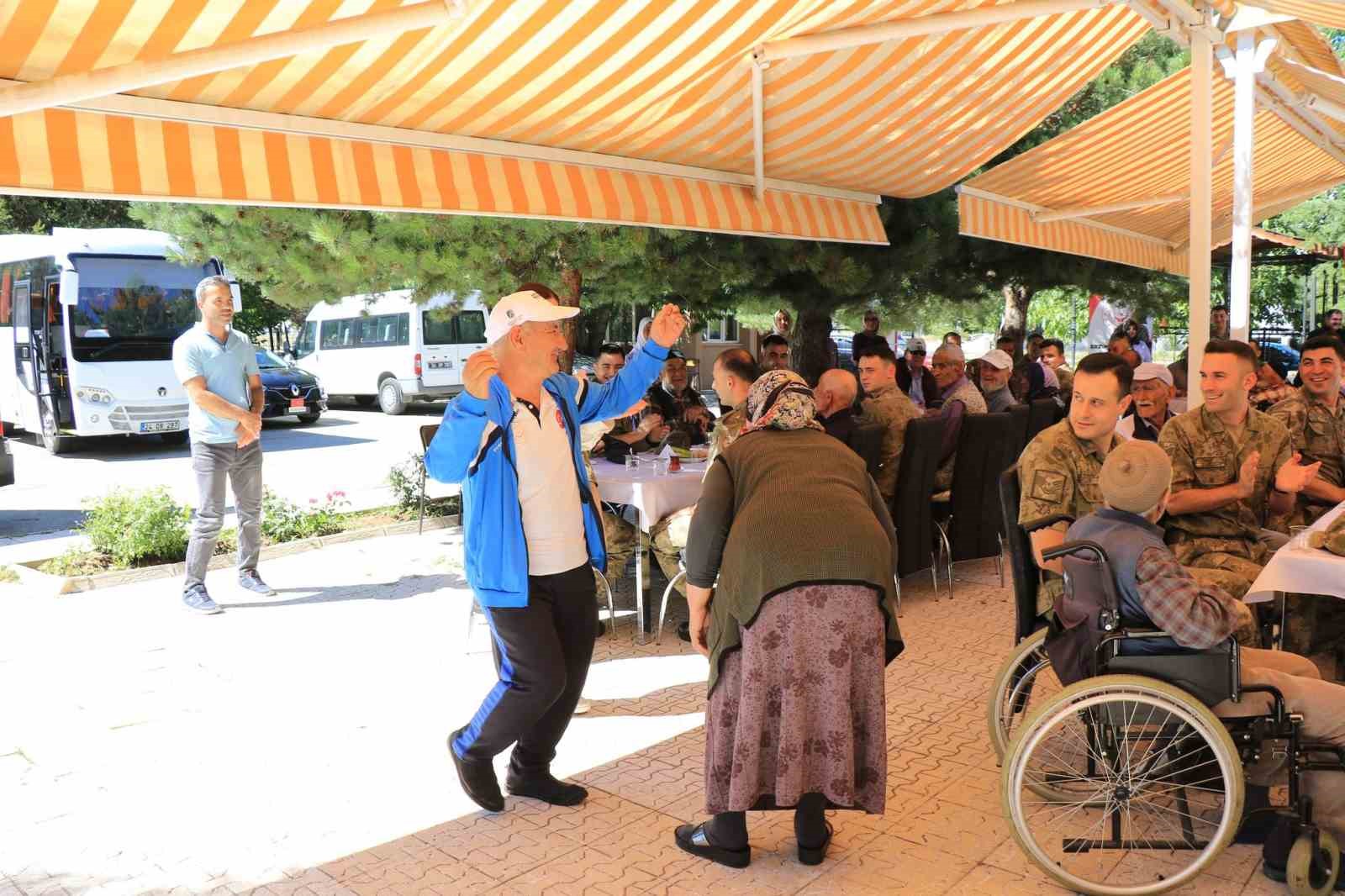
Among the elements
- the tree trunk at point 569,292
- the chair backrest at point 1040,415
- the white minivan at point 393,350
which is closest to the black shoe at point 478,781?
the tree trunk at point 569,292

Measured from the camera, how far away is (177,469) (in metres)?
14.2

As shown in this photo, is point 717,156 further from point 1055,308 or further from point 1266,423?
point 1055,308

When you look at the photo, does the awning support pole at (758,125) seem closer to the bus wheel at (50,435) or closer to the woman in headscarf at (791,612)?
the woman in headscarf at (791,612)

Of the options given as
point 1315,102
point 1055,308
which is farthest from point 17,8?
point 1055,308

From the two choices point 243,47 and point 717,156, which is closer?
point 243,47

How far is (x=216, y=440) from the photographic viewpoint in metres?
6.25

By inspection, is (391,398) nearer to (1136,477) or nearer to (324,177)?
(324,177)

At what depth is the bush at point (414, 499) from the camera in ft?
30.7

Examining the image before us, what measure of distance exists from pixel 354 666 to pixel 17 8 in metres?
3.17

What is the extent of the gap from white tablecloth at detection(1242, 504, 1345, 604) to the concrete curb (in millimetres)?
6370

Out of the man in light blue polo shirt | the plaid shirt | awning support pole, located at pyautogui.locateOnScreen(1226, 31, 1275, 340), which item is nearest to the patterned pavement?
the man in light blue polo shirt

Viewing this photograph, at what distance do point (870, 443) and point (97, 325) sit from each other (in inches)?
508

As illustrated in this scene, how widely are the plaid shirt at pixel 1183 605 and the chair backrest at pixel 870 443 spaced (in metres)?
2.67

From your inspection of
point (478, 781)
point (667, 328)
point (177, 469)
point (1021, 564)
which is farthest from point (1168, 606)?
point (177, 469)
